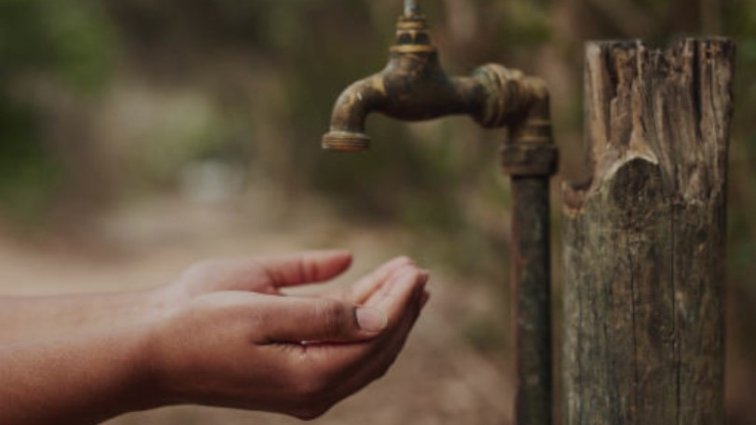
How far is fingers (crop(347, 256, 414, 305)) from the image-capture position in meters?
1.68

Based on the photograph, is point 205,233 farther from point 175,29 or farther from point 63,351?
point 63,351

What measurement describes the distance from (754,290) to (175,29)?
29.4 feet

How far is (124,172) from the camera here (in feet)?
37.8

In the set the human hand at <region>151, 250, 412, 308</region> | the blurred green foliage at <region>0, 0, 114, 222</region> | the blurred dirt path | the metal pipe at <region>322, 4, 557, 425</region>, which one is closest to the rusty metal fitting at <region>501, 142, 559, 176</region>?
the metal pipe at <region>322, 4, 557, 425</region>

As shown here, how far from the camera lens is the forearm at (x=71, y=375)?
4.66 ft

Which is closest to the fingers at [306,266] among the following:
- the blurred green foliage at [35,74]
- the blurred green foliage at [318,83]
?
the blurred green foliage at [318,83]

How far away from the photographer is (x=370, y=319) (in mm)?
1428

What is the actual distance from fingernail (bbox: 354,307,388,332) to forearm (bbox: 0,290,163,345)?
52cm

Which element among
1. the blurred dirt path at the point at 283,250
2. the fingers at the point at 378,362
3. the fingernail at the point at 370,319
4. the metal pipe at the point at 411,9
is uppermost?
the metal pipe at the point at 411,9

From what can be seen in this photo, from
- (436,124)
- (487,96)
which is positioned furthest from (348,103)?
(436,124)

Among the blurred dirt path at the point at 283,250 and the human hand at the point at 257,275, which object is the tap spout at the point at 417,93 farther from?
the blurred dirt path at the point at 283,250

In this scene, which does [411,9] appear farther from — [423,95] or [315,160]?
[315,160]

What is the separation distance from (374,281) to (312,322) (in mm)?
335

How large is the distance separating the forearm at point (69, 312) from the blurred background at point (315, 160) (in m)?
1.11
